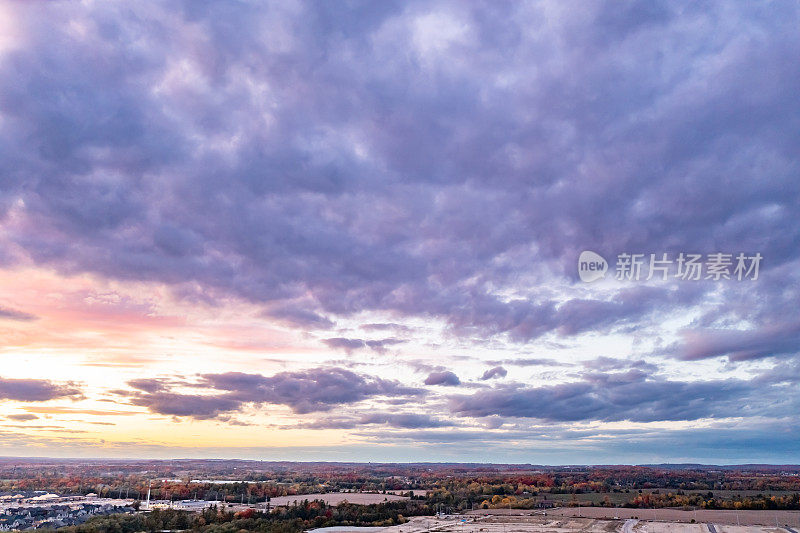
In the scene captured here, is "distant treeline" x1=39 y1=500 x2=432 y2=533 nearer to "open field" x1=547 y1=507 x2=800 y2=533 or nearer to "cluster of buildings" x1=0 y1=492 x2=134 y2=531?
"cluster of buildings" x1=0 y1=492 x2=134 y2=531

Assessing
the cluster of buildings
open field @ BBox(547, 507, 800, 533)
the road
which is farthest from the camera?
open field @ BBox(547, 507, 800, 533)

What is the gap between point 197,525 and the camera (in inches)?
2509

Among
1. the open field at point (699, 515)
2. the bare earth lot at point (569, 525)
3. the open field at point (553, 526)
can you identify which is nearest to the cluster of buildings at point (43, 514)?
the open field at point (553, 526)

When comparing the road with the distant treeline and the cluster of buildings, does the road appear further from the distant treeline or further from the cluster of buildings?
the cluster of buildings

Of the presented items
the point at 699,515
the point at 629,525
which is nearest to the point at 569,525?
the point at 629,525

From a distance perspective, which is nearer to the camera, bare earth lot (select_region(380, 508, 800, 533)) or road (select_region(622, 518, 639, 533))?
bare earth lot (select_region(380, 508, 800, 533))

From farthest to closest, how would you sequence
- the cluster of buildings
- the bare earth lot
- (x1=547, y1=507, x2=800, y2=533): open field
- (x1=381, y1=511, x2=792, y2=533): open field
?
1. (x1=547, y1=507, x2=800, y2=533): open field
2. the bare earth lot
3. (x1=381, y1=511, x2=792, y2=533): open field
4. the cluster of buildings

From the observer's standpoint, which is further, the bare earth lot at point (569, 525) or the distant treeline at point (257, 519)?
the bare earth lot at point (569, 525)

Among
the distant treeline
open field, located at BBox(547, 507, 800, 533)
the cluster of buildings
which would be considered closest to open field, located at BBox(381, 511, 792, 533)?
open field, located at BBox(547, 507, 800, 533)

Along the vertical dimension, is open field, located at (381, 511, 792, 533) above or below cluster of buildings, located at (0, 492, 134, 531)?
below

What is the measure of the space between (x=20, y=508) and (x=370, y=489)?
75.1 metres

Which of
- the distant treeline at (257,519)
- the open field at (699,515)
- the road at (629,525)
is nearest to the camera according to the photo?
the distant treeline at (257,519)

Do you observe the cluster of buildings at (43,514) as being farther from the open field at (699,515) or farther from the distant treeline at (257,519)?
the open field at (699,515)

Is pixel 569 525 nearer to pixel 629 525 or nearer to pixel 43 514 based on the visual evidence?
pixel 629 525
